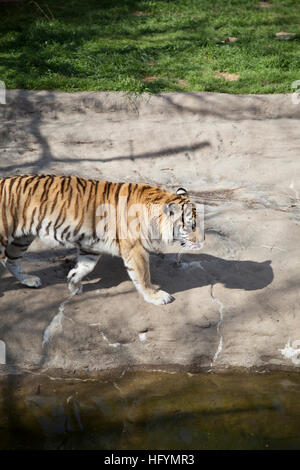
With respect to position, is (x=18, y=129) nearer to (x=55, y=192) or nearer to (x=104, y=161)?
(x=104, y=161)

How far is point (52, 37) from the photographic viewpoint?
420 inches

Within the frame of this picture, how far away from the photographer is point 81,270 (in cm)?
507

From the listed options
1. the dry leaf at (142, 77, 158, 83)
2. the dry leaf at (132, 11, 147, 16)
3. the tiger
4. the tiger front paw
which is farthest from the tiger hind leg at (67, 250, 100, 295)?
the dry leaf at (132, 11, 147, 16)

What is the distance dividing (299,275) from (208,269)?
2.53 ft

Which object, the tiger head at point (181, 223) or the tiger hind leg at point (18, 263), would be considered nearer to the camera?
the tiger head at point (181, 223)

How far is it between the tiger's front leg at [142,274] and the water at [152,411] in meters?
0.62

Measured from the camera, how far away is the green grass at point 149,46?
916cm

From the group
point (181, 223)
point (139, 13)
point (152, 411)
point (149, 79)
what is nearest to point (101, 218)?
point (181, 223)

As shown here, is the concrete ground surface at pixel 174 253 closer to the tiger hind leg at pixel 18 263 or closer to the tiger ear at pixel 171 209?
the tiger hind leg at pixel 18 263

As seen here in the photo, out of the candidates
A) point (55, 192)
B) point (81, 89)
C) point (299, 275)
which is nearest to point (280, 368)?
point (299, 275)

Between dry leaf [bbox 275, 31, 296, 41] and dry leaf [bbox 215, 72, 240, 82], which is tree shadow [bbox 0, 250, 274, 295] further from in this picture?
dry leaf [bbox 275, 31, 296, 41]

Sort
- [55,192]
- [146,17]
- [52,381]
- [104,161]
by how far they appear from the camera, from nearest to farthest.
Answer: [52,381]
[55,192]
[104,161]
[146,17]

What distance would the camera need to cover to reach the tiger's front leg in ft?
16.0

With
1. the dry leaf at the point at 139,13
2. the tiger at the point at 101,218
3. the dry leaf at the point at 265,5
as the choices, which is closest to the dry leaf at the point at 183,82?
the dry leaf at the point at 139,13
